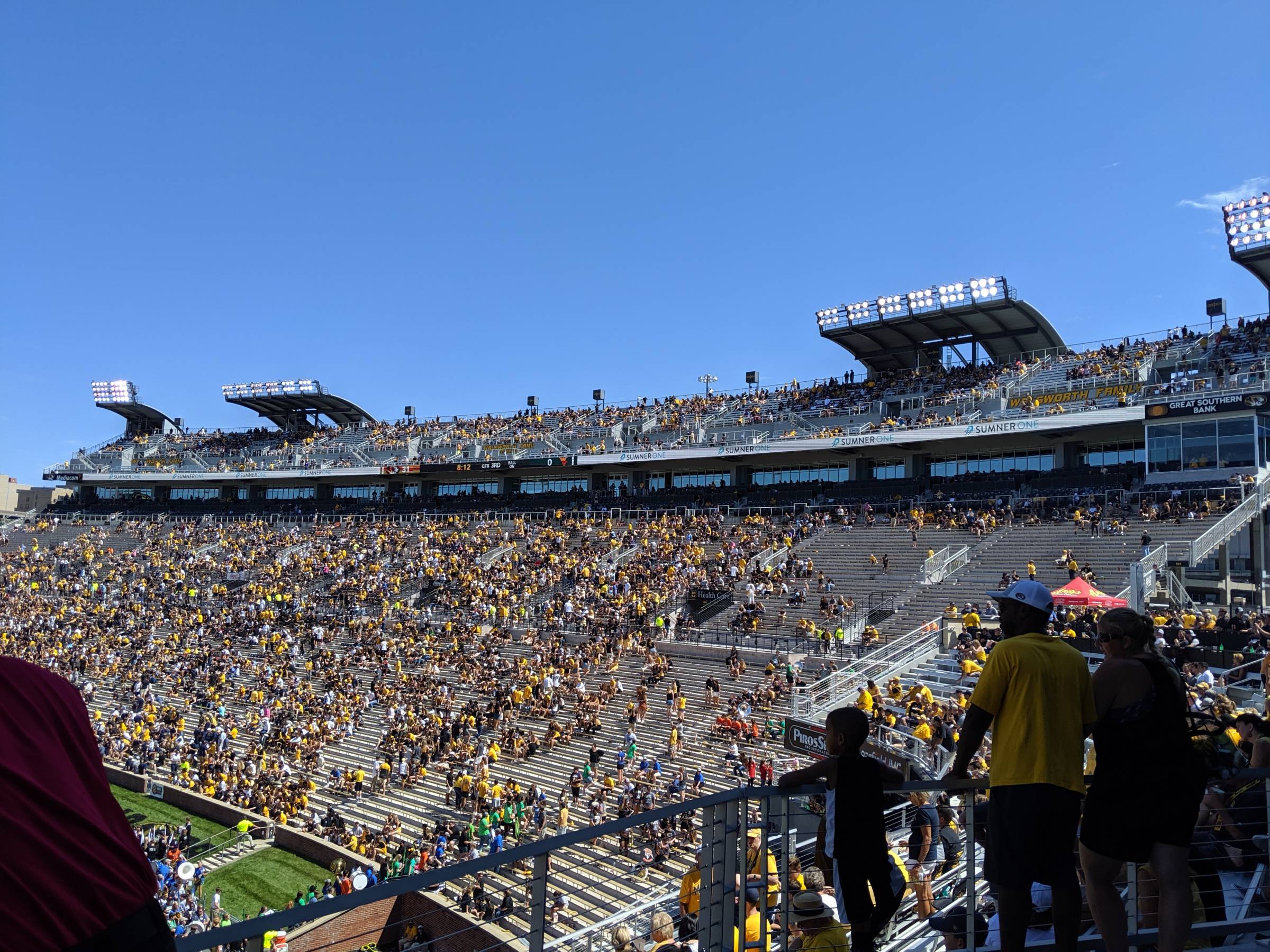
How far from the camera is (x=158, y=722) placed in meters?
27.3

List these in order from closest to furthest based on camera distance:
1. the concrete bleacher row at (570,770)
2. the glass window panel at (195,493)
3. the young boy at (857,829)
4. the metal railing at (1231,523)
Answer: the young boy at (857,829) → the concrete bleacher row at (570,770) → the metal railing at (1231,523) → the glass window panel at (195,493)

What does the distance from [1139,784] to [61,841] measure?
403cm

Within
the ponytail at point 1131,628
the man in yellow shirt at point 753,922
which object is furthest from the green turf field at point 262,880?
the ponytail at point 1131,628

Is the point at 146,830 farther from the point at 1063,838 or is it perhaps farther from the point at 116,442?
the point at 116,442

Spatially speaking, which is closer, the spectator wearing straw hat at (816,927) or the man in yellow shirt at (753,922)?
the spectator wearing straw hat at (816,927)

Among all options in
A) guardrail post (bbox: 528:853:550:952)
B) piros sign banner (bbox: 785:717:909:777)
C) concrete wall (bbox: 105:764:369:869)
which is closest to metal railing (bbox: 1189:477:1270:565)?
piros sign banner (bbox: 785:717:909:777)

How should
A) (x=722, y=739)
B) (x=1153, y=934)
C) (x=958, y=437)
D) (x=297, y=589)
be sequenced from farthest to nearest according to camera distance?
(x=297, y=589) < (x=958, y=437) < (x=722, y=739) < (x=1153, y=934)

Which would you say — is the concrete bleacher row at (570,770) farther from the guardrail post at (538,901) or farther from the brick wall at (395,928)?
the guardrail post at (538,901)

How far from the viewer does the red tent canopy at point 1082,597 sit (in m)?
17.8

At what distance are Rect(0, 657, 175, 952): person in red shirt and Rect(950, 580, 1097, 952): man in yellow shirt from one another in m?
3.03

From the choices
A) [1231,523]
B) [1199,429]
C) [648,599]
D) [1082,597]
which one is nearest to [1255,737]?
[1082,597]

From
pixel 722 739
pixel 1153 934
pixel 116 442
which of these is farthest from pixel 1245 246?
pixel 116 442

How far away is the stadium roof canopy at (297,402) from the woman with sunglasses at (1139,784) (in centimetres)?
6425

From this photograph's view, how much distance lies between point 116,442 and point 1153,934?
78.9m
